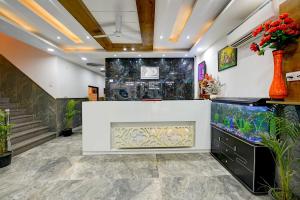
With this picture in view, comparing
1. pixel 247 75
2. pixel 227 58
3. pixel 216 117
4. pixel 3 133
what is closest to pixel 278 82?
pixel 247 75

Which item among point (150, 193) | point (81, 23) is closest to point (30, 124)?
point (81, 23)

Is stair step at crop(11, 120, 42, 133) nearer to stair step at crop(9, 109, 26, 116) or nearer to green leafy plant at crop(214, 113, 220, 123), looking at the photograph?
stair step at crop(9, 109, 26, 116)

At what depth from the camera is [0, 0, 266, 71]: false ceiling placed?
3061 millimetres

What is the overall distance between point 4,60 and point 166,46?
5611 millimetres

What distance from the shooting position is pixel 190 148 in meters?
4.21

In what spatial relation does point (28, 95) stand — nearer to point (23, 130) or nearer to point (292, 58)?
point (23, 130)

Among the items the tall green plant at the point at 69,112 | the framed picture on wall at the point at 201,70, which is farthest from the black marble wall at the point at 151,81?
the tall green plant at the point at 69,112

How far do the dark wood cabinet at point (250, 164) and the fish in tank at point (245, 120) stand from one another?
124 millimetres

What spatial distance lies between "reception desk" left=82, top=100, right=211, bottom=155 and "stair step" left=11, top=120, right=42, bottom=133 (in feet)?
8.19

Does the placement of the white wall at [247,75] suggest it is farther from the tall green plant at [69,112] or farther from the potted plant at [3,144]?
the tall green plant at [69,112]

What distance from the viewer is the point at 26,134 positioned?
198 inches

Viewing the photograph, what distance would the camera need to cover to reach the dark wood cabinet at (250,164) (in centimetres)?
241

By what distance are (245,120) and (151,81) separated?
14.5 ft

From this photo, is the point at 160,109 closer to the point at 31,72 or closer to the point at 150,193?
the point at 150,193
